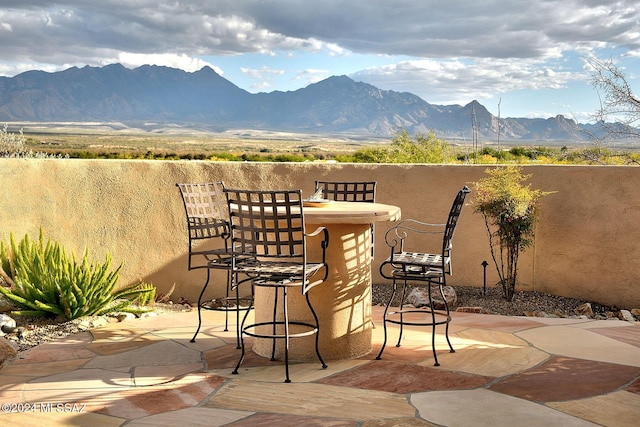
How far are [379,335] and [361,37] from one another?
2552 inches

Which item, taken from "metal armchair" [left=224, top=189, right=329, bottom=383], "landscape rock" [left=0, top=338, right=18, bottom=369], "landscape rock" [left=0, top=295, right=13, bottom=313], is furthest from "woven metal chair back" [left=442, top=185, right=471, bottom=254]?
"landscape rock" [left=0, top=295, right=13, bottom=313]

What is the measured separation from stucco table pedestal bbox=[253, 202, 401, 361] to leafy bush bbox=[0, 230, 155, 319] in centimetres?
186

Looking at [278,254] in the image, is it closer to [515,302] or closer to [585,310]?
[515,302]

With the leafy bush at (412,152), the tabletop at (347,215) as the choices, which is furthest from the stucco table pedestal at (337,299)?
the leafy bush at (412,152)

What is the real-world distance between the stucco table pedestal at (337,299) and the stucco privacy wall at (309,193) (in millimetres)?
2712

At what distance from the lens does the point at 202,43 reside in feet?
344

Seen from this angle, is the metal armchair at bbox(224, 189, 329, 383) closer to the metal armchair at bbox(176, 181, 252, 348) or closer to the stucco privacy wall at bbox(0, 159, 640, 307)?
the metal armchair at bbox(176, 181, 252, 348)

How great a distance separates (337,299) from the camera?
4.74 m

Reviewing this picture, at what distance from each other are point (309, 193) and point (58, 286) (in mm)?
2873

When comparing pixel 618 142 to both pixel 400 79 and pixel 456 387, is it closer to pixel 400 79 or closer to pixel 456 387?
pixel 456 387

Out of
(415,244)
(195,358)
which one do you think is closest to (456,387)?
(195,358)

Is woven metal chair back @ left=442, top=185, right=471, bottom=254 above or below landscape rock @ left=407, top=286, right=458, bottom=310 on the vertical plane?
above

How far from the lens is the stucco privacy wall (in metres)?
6.95

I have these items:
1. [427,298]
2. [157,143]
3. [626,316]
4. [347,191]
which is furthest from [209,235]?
[157,143]
